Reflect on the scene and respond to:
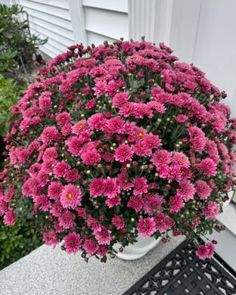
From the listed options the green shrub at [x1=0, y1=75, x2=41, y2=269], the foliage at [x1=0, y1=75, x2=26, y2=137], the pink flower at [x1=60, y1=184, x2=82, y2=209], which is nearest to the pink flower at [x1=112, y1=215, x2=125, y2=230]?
the pink flower at [x1=60, y1=184, x2=82, y2=209]

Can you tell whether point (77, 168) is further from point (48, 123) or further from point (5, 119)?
point (5, 119)

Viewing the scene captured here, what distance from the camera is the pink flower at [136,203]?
0.69 m

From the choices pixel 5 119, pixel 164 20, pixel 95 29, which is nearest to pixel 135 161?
pixel 164 20

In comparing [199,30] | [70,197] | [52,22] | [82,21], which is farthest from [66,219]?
[52,22]

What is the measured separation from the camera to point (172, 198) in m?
0.71

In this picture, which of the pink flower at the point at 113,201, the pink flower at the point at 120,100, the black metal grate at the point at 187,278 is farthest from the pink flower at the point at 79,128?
the black metal grate at the point at 187,278

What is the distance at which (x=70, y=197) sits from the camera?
68cm

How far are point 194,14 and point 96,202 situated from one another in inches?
36.1

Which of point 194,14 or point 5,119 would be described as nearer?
point 194,14

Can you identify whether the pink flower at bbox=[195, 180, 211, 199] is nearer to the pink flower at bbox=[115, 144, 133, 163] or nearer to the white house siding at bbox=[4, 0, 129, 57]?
the pink flower at bbox=[115, 144, 133, 163]

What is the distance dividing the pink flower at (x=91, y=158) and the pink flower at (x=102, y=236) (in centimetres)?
18

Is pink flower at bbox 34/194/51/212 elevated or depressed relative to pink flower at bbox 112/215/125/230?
elevated

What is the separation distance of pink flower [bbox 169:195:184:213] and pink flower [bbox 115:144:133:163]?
0.54ft

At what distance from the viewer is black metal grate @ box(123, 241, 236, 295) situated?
0.93 meters
